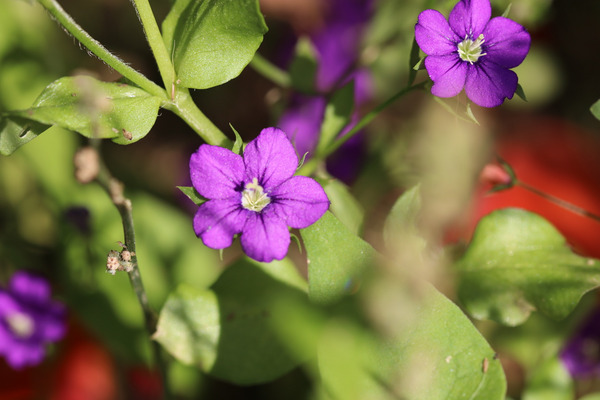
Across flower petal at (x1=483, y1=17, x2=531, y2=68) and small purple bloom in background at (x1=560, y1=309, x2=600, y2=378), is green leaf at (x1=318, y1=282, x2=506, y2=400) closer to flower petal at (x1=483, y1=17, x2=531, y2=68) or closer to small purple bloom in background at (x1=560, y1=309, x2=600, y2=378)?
flower petal at (x1=483, y1=17, x2=531, y2=68)

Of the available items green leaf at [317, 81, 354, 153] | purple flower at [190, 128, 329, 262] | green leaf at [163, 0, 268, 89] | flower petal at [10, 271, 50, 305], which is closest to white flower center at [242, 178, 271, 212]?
purple flower at [190, 128, 329, 262]

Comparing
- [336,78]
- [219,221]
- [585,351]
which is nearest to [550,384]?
[585,351]

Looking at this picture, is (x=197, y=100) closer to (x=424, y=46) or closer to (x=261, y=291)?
(x=261, y=291)

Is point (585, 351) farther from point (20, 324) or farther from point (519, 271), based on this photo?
point (20, 324)

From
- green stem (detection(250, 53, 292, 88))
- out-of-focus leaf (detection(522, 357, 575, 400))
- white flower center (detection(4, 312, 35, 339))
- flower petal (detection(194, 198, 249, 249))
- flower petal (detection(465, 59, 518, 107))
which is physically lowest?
out-of-focus leaf (detection(522, 357, 575, 400))

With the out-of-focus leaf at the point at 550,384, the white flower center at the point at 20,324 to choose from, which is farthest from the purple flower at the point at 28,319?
the out-of-focus leaf at the point at 550,384

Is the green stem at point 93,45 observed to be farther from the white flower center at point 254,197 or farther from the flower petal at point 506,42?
the flower petal at point 506,42
